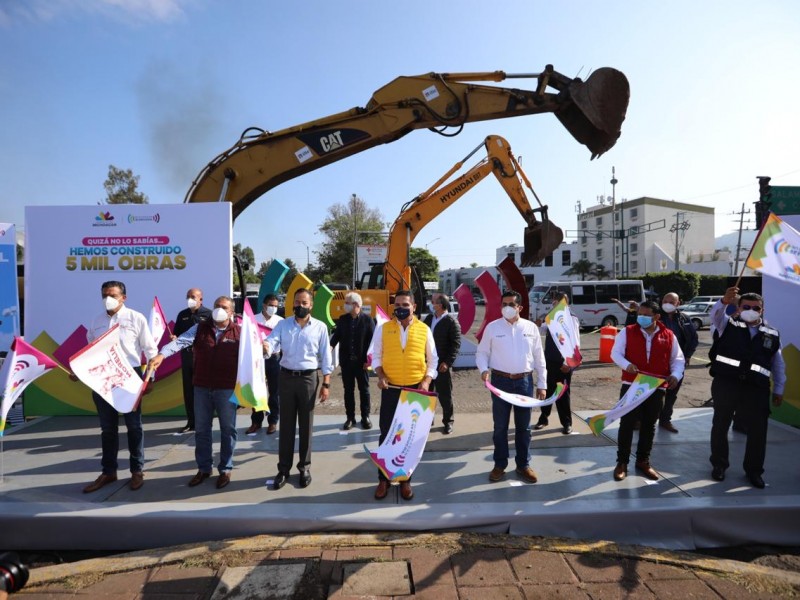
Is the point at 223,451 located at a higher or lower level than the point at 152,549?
higher

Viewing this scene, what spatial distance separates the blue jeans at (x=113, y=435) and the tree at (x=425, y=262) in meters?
49.2

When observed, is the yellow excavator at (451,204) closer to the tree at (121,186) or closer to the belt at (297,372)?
the belt at (297,372)

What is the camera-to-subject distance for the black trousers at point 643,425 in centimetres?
462

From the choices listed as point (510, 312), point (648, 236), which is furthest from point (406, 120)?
point (648, 236)

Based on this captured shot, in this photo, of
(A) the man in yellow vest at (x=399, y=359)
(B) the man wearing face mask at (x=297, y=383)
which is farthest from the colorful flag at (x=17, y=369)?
(A) the man in yellow vest at (x=399, y=359)

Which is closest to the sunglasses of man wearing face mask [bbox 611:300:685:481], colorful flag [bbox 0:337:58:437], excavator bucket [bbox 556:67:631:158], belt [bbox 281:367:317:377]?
man wearing face mask [bbox 611:300:685:481]

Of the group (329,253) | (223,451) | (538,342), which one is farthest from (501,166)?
(329,253)

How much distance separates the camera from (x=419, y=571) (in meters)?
3.26

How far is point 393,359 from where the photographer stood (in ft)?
14.8

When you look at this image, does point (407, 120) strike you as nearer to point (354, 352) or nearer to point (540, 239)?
point (540, 239)

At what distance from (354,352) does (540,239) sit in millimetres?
5463

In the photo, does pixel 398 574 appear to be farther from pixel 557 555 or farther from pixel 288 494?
pixel 288 494

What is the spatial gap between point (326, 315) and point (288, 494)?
3.58 meters

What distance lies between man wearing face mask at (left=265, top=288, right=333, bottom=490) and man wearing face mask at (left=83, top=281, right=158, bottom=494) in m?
1.31
